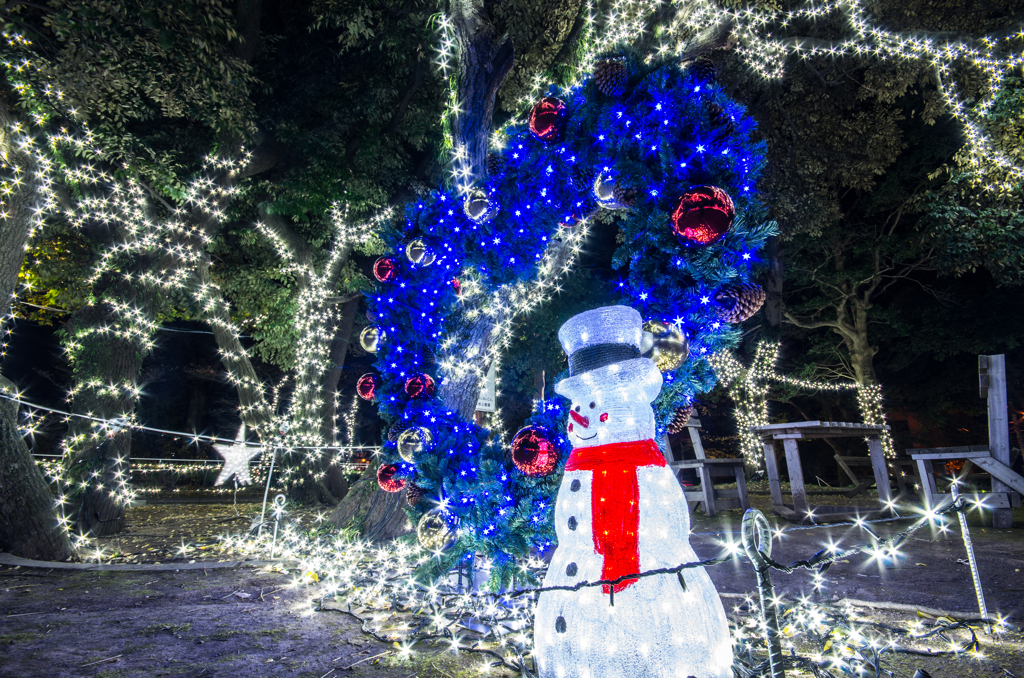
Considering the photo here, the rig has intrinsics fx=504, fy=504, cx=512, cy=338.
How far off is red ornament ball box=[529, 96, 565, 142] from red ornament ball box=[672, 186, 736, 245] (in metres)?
0.97

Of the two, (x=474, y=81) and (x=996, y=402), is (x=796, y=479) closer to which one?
(x=996, y=402)

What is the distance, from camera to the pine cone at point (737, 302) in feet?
7.75

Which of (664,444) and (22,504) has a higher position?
(664,444)

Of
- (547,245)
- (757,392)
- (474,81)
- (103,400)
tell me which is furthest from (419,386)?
(757,392)

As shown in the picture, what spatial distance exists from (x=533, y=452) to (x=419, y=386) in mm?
1070

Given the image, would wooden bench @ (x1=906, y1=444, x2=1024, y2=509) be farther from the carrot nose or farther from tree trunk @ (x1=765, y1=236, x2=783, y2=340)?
tree trunk @ (x1=765, y1=236, x2=783, y2=340)

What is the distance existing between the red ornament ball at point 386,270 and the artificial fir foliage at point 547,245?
3 centimetres

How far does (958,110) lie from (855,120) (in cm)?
178

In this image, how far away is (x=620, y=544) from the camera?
1.94 meters

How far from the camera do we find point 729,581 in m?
4.25

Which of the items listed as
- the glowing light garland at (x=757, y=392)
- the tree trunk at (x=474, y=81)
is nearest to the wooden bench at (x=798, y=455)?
the glowing light garland at (x=757, y=392)

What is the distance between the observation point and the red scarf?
1.93 meters

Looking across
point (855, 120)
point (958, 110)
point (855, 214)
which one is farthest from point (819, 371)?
point (958, 110)

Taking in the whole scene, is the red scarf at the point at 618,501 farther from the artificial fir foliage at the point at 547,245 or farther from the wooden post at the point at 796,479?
the wooden post at the point at 796,479
